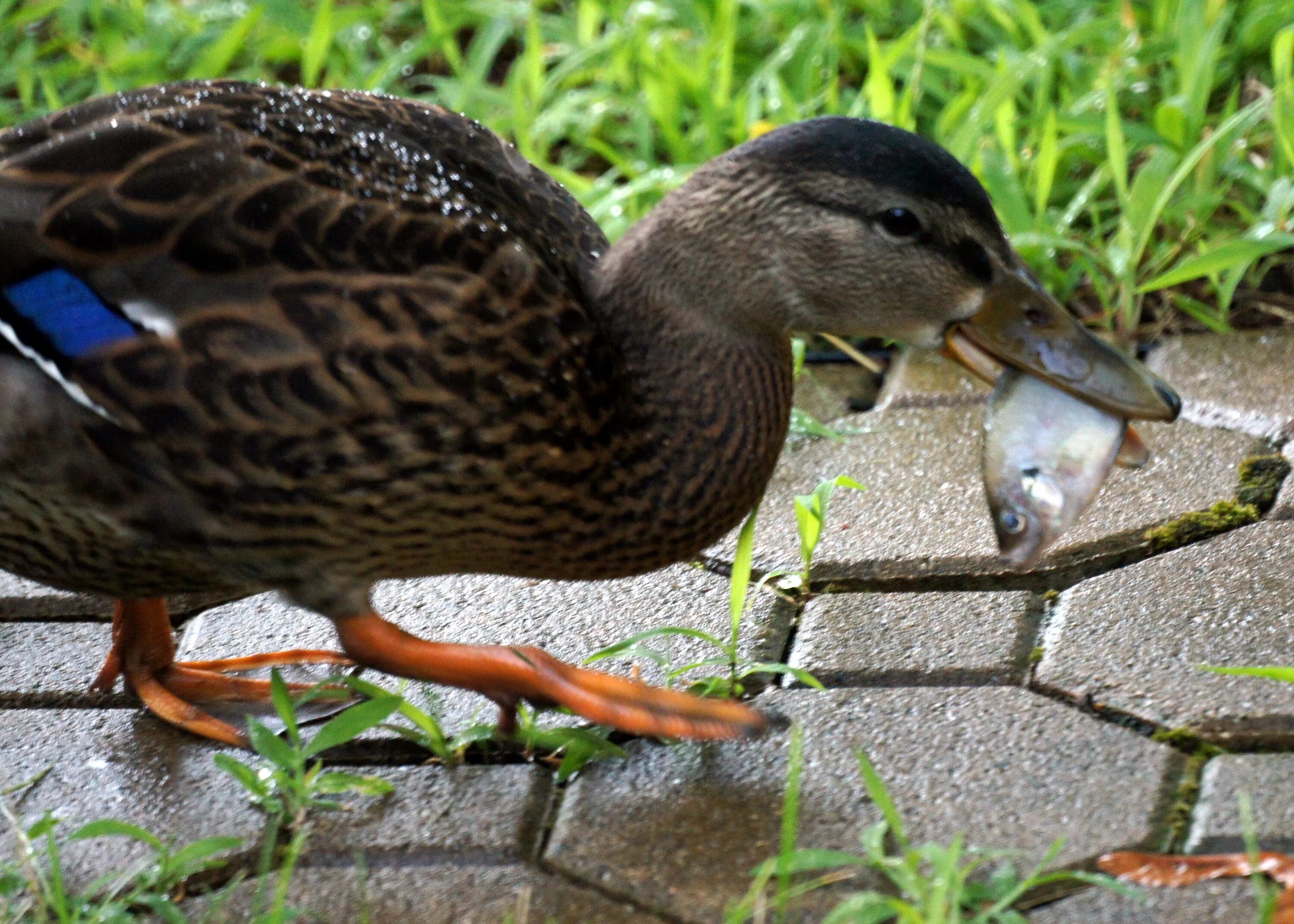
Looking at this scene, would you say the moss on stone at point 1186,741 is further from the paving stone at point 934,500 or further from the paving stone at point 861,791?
the paving stone at point 934,500

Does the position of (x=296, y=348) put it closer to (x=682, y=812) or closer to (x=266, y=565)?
(x=266, y=565)

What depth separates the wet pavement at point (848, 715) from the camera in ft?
7.38

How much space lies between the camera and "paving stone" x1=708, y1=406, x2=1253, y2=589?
9.95ft

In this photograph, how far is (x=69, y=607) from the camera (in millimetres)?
3148

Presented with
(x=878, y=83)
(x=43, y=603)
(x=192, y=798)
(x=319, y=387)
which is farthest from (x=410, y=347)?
(x=878, y=83)

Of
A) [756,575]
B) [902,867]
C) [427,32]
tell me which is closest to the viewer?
[902,867]

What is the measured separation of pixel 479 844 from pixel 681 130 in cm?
263

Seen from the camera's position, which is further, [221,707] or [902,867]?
[221,707]

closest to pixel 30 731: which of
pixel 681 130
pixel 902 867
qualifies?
pixel 902 867

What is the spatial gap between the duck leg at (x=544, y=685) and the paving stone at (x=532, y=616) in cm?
22

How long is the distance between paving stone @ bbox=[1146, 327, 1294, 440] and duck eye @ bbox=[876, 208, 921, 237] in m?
1.05

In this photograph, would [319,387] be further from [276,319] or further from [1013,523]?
[1013,523]

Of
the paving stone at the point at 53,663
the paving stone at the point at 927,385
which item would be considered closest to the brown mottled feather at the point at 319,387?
the paving stone at the point at 53,663

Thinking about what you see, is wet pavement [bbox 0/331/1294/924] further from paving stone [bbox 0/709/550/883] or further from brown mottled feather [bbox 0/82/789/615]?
brown mottled feather [bbox 0/82/789/615]
